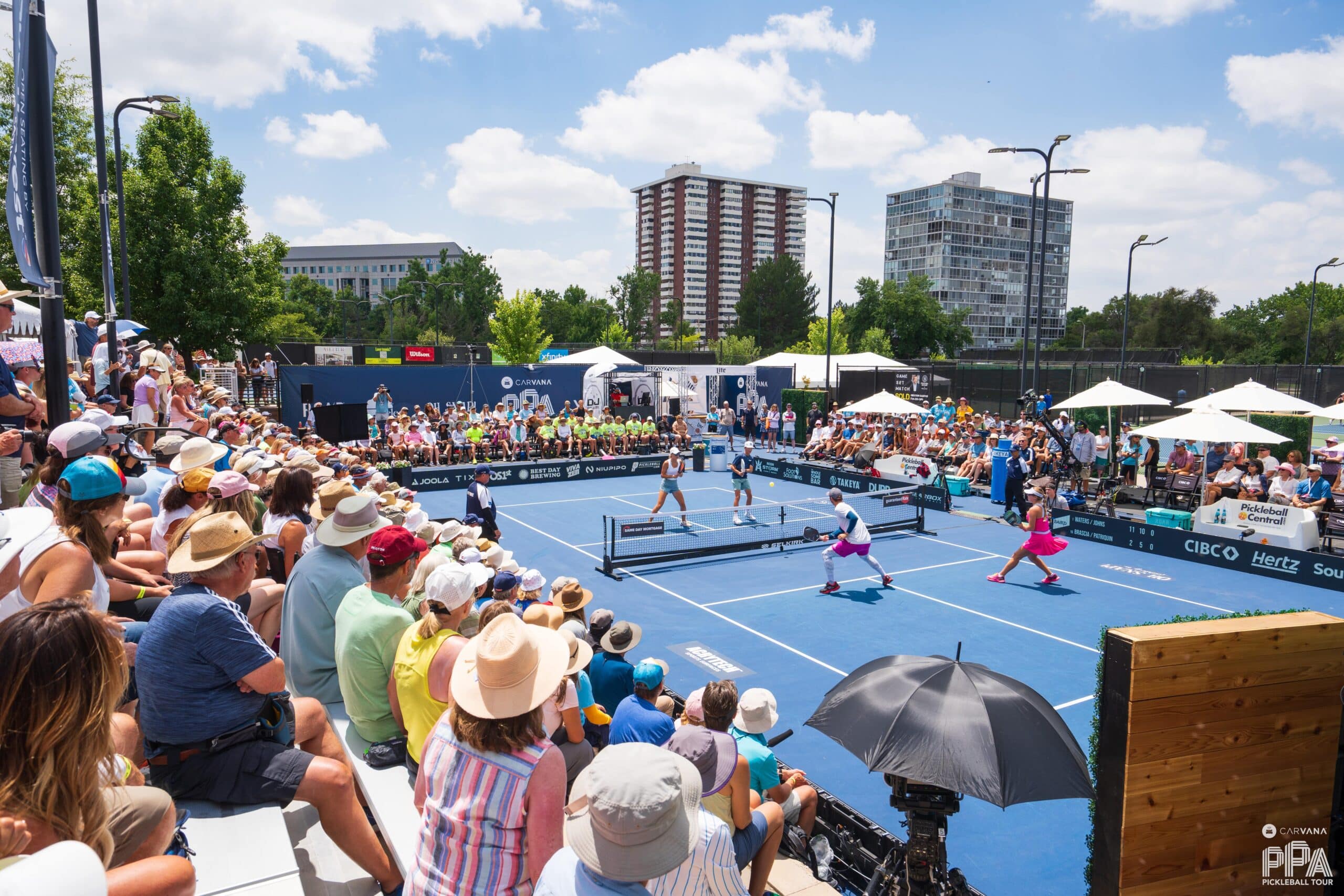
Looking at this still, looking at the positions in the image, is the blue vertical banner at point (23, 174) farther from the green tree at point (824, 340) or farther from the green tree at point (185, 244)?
the green tree at point (824, 340)

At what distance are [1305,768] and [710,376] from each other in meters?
32.4

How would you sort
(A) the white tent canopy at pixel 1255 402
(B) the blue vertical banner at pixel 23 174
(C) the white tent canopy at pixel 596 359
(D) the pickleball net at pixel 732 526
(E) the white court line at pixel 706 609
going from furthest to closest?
(C) the white tent canopy at pixel 596 359 → (A) the white tent canopy at pixel 1255 402 → (D) the pickleball net at pixel 732 526 → (E) the white court line at pixel 706 609 → (B) the blue vertical banner at pixel 23 174

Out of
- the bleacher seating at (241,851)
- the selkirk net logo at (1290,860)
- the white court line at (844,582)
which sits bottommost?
the white court line at (844,582)

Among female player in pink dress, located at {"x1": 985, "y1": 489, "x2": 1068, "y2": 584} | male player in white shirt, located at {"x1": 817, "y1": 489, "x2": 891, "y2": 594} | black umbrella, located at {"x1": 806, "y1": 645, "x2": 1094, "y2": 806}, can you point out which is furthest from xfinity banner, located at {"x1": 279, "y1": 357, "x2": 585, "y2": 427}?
black umbrella, located at {"x1": 806, "y1": 645, "x2": 1094, "y2": 806}

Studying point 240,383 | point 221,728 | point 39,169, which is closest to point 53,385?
point 39,169

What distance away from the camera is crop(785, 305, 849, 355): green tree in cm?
7181

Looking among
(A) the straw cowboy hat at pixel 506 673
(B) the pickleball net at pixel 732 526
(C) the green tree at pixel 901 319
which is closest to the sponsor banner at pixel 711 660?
(B) the pickleball net at pixel 732 526

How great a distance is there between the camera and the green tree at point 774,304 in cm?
10338

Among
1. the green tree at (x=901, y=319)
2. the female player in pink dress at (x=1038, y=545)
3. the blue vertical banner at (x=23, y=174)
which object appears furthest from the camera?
the green tree at (x=901, y=319)

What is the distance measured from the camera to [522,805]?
2.96m

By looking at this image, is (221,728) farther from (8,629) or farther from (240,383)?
(240,383)

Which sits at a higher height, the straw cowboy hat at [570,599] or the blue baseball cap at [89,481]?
the blue baseball cap at [89,481]

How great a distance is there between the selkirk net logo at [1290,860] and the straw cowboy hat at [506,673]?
4853mm

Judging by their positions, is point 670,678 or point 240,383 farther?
point 240,383
